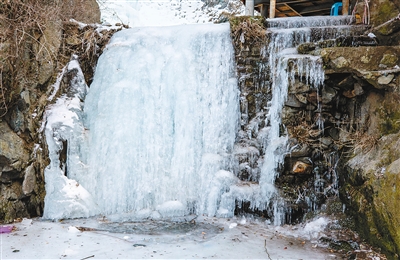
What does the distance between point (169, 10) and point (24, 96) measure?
17.1m

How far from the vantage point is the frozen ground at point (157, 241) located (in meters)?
3.21

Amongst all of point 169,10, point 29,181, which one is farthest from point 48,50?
point 169,10

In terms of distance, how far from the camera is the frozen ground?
126 inches

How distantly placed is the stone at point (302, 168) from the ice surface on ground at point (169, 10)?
48.2 feet

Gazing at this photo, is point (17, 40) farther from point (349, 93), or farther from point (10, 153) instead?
point (349, 93)

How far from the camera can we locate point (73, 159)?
4.95 meters

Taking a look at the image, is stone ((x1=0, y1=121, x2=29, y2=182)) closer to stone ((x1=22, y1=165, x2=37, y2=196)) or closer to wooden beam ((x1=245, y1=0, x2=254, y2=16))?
stone ((x1=22, y1=165, x2=37, y2=196))

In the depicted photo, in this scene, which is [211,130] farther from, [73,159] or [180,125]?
[73,159]

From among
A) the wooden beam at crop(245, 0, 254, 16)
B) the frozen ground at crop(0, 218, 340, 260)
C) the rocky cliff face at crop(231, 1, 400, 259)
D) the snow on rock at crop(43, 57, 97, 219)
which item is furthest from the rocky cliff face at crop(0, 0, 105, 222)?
the wooden beam at crop(245, 0, 254, 16)

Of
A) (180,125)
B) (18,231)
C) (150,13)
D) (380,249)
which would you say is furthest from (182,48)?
(150,13)

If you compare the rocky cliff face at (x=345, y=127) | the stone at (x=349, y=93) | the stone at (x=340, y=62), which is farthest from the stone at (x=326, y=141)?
the stone at (x=340, y=62)

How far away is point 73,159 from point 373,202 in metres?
3.90

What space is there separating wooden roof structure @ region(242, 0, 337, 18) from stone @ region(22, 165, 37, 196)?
743 centimetres

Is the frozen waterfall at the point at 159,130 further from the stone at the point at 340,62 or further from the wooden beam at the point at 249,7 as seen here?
the wooden beam at the point at 249,7
